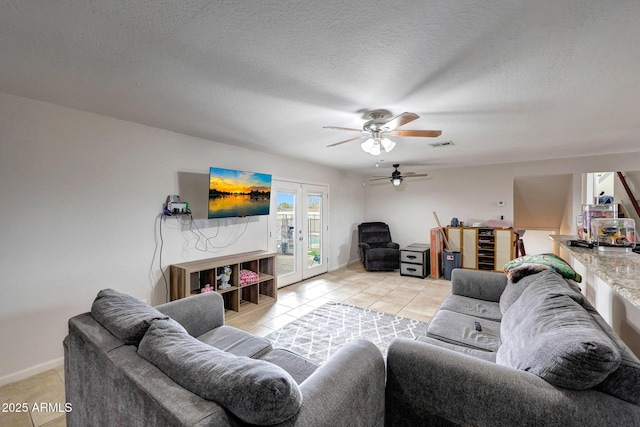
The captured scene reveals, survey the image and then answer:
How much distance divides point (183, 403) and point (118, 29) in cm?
181

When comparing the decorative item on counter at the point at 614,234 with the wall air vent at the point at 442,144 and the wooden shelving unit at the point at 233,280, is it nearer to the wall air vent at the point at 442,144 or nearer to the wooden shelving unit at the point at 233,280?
the wall air vent at the point at 442,144

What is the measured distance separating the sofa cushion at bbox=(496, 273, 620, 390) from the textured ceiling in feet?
4.87

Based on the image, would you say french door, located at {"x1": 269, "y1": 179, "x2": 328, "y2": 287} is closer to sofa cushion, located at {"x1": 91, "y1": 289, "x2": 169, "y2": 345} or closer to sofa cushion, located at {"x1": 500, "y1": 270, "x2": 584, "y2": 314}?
sofa cushion, located at {"x1": 91, "y1": 289, "x2": 169, "y2": 345}

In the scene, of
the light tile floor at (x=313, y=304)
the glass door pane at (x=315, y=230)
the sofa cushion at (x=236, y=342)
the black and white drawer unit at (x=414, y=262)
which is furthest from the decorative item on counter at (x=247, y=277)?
the black and white drawer unit at (x=414, y=262)

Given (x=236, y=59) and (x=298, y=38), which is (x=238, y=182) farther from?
(x=298, y=38)

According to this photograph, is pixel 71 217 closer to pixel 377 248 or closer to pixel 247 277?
pixel 247 277

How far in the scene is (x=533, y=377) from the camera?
1.08 m

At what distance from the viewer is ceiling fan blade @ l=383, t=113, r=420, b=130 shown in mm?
2164

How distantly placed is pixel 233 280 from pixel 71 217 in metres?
1.92

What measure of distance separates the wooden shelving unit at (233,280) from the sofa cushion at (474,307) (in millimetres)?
2529

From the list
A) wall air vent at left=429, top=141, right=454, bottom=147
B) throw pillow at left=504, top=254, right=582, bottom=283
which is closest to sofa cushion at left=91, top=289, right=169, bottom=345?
throw pillow at left=504, top=254, right=582, bottom=283

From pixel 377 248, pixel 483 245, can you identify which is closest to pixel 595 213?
pixel 483 245

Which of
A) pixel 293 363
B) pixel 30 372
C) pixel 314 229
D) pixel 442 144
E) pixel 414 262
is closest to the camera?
pixel 293 363

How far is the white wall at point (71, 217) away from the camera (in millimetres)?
2215
